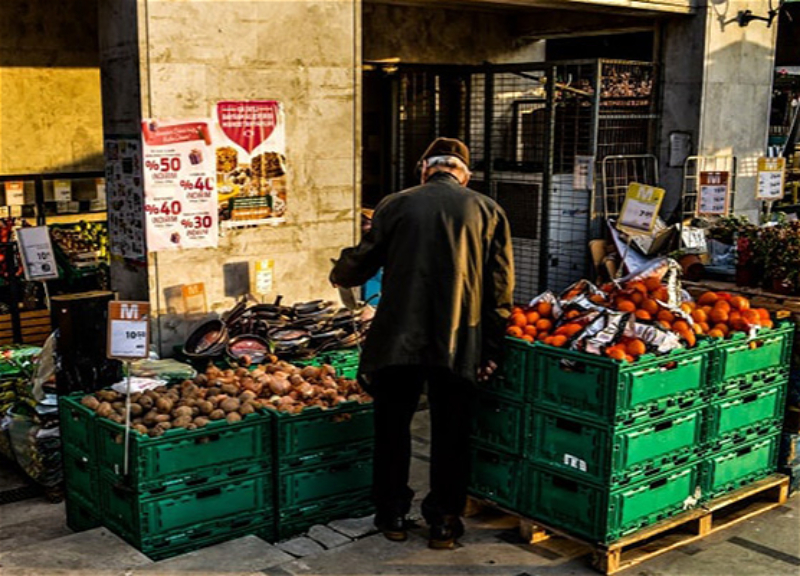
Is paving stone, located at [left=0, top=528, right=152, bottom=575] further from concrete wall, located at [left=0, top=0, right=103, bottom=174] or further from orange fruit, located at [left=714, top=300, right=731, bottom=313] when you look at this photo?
concrete wall, located at [left=0, top=0, right=103, bottom=174]

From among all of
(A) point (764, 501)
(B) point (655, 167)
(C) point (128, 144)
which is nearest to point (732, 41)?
(B) point (655, 167)

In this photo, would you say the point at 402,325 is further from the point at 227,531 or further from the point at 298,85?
the point at 298,85

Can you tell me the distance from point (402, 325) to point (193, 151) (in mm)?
2925

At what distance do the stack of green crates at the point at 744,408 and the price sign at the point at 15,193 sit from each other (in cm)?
816

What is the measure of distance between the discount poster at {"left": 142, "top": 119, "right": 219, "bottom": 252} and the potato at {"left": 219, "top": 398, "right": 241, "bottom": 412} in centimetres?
199

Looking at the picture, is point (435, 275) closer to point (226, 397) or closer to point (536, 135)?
point (226, 397)

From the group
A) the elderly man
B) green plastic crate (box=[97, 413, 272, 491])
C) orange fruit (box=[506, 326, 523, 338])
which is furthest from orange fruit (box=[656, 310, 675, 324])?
green plastic crate (box=[97, 413, 272, 491])

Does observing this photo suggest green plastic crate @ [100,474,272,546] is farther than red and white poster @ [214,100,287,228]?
No

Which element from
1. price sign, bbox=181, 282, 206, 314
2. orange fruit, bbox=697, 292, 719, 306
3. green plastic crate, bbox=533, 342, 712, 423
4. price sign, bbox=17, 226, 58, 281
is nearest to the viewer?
green plastic crate, bbox=533, 342, 712, 423

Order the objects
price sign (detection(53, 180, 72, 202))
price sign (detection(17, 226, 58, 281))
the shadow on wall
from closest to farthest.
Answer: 1. price sign (detection(17, 226, 58, 281))
2. the shadow on wall
3. price sign (detection(53, 180, 72, 202))

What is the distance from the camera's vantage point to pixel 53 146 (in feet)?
37.5

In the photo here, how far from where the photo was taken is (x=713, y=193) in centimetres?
1043

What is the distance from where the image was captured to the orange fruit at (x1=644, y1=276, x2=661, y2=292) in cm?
617

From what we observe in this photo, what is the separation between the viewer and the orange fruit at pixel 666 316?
18.9 feet
